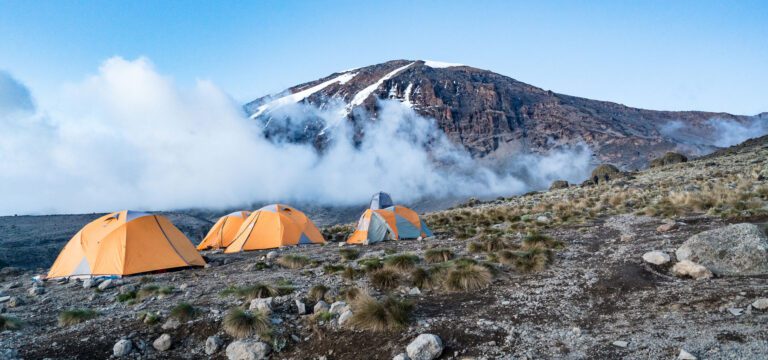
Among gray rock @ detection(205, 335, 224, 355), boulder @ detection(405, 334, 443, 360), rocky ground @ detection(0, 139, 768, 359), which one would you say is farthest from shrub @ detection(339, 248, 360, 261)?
boulder @ detection(405, 334, 443, 360)

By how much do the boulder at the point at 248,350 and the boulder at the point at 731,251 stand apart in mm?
7651

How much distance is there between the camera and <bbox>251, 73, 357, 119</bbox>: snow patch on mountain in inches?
6569

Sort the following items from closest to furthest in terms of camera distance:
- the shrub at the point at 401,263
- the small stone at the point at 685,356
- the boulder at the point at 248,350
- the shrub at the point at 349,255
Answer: the small stone at the point at 685,356 → the boulder at the point at 248,350 → the shrub at the point at 401,263 → the shrub at the point at 349,255

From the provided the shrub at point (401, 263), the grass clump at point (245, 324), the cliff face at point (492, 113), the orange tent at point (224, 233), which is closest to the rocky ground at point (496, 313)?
the grass clump at point (245, 324)

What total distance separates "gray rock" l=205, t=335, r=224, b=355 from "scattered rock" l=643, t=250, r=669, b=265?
8.19 metres

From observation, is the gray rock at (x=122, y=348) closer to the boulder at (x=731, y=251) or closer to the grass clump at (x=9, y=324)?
the grass clump at (x=9, y=324)

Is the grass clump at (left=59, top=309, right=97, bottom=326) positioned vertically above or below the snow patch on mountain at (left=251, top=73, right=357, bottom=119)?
below

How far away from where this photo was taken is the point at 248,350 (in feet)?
20.8

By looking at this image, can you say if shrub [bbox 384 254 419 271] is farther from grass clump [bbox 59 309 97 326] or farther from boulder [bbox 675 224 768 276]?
grass clump [bbox 59 309 97 326]

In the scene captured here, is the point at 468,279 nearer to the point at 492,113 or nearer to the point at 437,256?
the point at 437,256

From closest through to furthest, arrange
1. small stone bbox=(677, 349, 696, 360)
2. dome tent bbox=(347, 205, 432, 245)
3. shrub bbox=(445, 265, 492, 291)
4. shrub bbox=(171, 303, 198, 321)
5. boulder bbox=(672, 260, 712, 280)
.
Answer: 1. small stone bbox=(677, 349, 696, 360)
2. shrub bbox=(171, 303, 198, 321)
3. boulder bbox=(672, 260, 712, 280)
4. shrub bbox=(445, 265, 492, 291)
5. dome tent bbox=(347, 205, 432, 245)

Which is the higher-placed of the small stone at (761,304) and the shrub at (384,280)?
the small stone at (761,304)

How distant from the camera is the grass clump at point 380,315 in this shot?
265 inches

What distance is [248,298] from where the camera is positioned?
8961 mm
